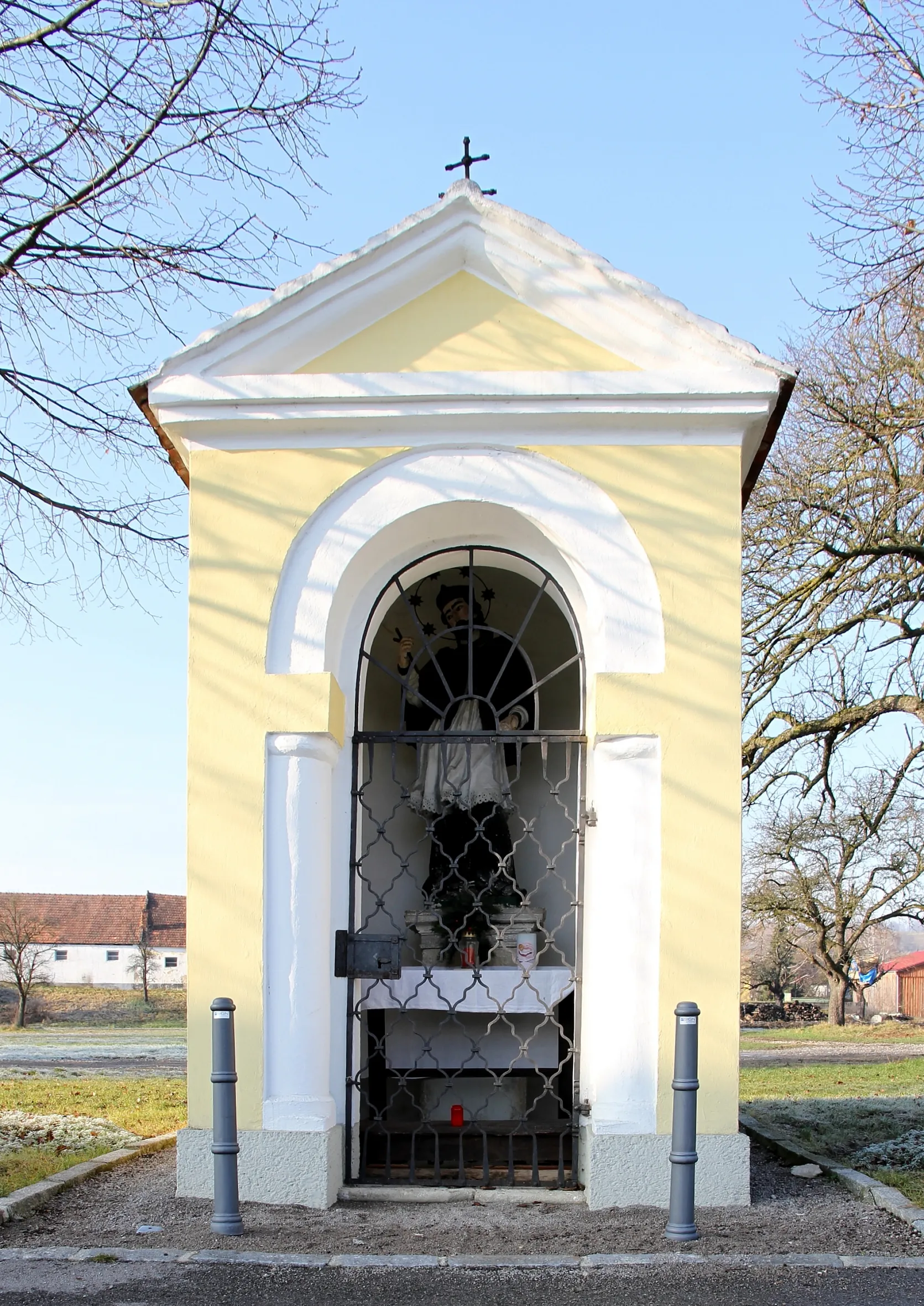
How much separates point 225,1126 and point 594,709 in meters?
2.63

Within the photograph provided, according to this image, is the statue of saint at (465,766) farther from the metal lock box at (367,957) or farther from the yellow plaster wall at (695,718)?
the yellow plaster wall at (695,718)

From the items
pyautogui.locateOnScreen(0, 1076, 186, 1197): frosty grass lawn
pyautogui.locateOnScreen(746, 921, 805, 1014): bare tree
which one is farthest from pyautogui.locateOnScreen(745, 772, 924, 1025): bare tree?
pyautogui.locateOnScreen(0, 1076, 186, 1197): frosty grass lawn

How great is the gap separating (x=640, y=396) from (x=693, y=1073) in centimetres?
Result: 326

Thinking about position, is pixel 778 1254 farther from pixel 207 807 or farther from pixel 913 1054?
pixel 913 1054

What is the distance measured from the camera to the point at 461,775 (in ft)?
26.5

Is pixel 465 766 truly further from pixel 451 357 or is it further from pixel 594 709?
pixel 451 357

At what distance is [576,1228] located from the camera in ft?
19.0

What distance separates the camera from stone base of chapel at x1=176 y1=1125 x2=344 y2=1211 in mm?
6207

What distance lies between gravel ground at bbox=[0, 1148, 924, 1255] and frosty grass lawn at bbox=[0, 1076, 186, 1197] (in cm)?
63

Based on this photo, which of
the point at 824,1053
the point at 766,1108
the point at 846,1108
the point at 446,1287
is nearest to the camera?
the point at 446,1287

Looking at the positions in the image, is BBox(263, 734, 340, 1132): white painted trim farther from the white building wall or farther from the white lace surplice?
the white building wall

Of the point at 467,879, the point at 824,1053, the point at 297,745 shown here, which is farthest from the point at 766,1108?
the point at 824,1053

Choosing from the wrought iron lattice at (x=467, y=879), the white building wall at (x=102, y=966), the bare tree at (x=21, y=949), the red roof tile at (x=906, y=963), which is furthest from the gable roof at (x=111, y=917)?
the wrought iron lattice at (x=467, y=879)

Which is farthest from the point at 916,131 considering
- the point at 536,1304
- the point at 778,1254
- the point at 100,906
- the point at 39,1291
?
the point at 100,906
